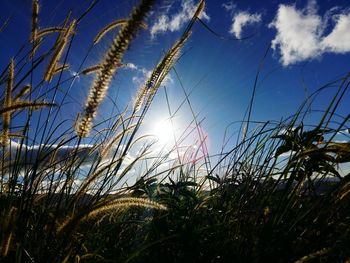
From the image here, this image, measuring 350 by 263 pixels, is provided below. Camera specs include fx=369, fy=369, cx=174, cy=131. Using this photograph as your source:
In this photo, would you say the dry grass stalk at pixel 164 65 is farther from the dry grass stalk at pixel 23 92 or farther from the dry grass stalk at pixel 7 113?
the dry grass stalk at pixel 23 92

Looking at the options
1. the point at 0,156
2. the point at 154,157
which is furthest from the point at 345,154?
the point at 0,156

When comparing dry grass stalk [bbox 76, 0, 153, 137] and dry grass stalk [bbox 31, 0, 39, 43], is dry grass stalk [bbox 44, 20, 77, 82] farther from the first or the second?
dry grass stalk [bbox 76, 0, 153, 137]

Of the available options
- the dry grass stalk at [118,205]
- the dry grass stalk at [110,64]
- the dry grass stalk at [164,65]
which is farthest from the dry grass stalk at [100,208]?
the dry grass stalk at [164,65]

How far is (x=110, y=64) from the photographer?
1.57 meters

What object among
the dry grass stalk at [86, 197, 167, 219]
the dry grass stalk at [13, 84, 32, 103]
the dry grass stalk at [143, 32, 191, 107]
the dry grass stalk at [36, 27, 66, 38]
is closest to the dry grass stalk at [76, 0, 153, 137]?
the dry grass stalk at [143, 32, 191, 107]

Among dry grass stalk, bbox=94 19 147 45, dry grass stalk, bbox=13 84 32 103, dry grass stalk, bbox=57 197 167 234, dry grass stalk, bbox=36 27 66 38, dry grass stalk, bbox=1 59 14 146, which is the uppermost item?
dry grass stalk, bbox=36 27 66 38

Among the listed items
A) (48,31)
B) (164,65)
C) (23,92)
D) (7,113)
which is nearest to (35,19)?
(48,31)

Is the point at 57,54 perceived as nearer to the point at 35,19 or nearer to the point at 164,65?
the point at 35,19

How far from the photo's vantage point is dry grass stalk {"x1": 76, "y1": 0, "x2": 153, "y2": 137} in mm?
1502

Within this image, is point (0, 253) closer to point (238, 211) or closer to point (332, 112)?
point (238, 211)

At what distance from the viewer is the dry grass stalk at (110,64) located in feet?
4.93

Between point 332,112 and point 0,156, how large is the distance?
2.12 m

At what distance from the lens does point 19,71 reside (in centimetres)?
262

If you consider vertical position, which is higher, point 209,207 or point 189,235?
point 209,207
